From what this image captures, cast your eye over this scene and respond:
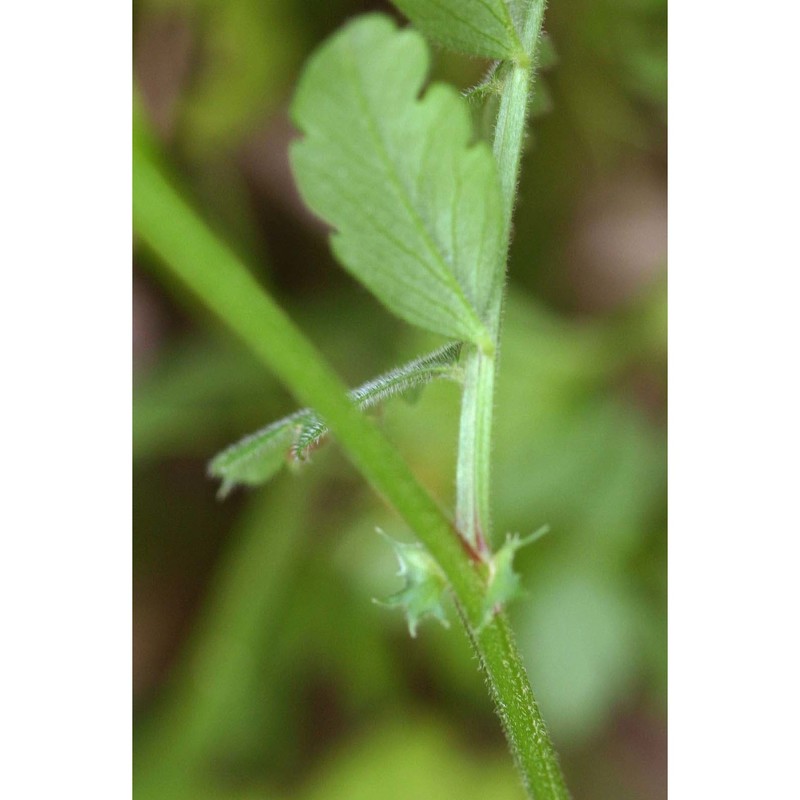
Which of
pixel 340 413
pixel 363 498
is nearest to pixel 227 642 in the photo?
pixel 363 498

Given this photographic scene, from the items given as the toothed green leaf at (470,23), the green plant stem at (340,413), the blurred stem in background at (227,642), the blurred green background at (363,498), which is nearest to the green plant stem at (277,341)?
the green plant stem at (340,413)

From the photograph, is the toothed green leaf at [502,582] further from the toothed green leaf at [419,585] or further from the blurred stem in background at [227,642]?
the blurred stem in background at [227,642]

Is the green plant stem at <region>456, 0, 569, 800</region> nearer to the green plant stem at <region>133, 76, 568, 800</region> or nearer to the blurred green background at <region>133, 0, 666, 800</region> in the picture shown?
the green plant stem at <region>133, 76, 568, 800</region>

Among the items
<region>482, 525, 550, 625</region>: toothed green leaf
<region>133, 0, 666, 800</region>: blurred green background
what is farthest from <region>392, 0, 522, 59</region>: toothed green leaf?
<region>133, 0, 666, 800</region>: blurred green background

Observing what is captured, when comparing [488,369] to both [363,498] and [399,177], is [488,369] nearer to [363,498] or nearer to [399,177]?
[399,177]

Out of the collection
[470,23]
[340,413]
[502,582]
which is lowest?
[502,582]
